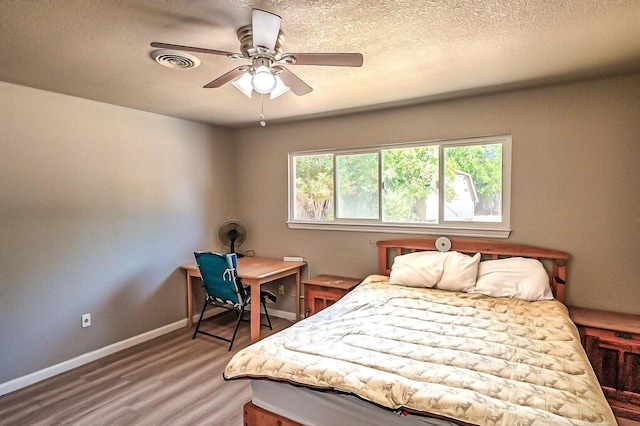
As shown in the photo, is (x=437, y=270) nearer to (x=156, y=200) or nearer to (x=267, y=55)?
(x=267, y=55)

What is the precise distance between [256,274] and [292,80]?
201 cm

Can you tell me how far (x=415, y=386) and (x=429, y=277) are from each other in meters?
1.62

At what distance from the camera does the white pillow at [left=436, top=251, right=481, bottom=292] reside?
2.89 m

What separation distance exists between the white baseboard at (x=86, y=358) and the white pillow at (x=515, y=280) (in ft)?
7.35

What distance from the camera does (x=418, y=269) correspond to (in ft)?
10.1

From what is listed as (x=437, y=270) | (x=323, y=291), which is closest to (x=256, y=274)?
(x=323, y=291)

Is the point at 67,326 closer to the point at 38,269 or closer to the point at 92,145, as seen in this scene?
the point at 38,269

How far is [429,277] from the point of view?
119 inches

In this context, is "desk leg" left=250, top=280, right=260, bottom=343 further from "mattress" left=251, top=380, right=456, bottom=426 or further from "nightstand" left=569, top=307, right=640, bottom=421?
"nightstand" left=569, top=307, right=640, bottom=421

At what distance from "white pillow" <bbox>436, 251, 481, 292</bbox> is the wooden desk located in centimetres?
160

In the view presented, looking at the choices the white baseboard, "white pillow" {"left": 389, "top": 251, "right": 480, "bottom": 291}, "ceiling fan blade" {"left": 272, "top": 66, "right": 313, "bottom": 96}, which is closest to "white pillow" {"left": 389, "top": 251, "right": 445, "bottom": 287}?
"white pillow" {"left": 389, "top": 251, "right": 480, "bottom": 291}

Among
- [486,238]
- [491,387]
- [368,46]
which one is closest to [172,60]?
[368,46]

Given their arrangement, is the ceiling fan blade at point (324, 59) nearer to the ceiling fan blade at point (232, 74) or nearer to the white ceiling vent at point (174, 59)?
the ceiling fan blade at point (232, 74)

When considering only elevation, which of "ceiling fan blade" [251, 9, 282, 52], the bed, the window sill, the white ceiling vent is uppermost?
the white ceiling vent
